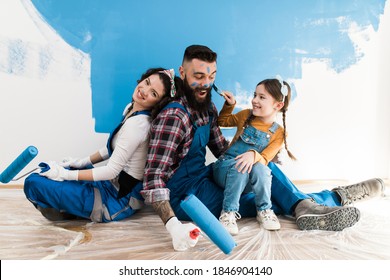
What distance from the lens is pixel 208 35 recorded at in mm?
→ 2467

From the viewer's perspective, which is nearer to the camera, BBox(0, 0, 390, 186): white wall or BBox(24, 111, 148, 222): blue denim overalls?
BBox(24, 111, 148, 222): blue denim overalls

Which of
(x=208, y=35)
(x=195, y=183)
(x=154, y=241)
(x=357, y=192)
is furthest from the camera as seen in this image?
(x=208, y=35)

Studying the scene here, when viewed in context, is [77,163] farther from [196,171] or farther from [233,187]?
[233,187]

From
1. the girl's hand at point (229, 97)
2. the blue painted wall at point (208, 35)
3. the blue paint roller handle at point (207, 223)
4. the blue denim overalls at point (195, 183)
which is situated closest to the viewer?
the blue paint roller handle at point (207, 223)

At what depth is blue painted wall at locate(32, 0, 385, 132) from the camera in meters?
2.41

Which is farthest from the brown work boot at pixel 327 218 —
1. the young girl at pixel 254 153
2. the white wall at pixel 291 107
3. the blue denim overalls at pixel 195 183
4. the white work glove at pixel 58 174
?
the white work glove at pixel 58 174

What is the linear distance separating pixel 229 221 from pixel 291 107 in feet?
3.43

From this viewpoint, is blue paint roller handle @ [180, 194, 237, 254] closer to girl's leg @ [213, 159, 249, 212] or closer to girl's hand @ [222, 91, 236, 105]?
girl's leg @ [213, 159, 249, 212]

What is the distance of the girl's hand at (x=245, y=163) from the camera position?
5.99 feet

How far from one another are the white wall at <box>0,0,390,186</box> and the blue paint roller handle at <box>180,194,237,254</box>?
1105mm

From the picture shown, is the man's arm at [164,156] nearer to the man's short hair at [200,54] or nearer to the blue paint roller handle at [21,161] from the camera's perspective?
the man's short hair at [200,54]

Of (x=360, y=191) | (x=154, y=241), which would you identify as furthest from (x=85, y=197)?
(x=360, y=191)

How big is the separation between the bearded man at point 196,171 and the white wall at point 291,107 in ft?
1.89

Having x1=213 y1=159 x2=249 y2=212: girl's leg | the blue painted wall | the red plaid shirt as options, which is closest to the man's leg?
x1=213 y1=159 x2=249 y2=212: girl's leg
